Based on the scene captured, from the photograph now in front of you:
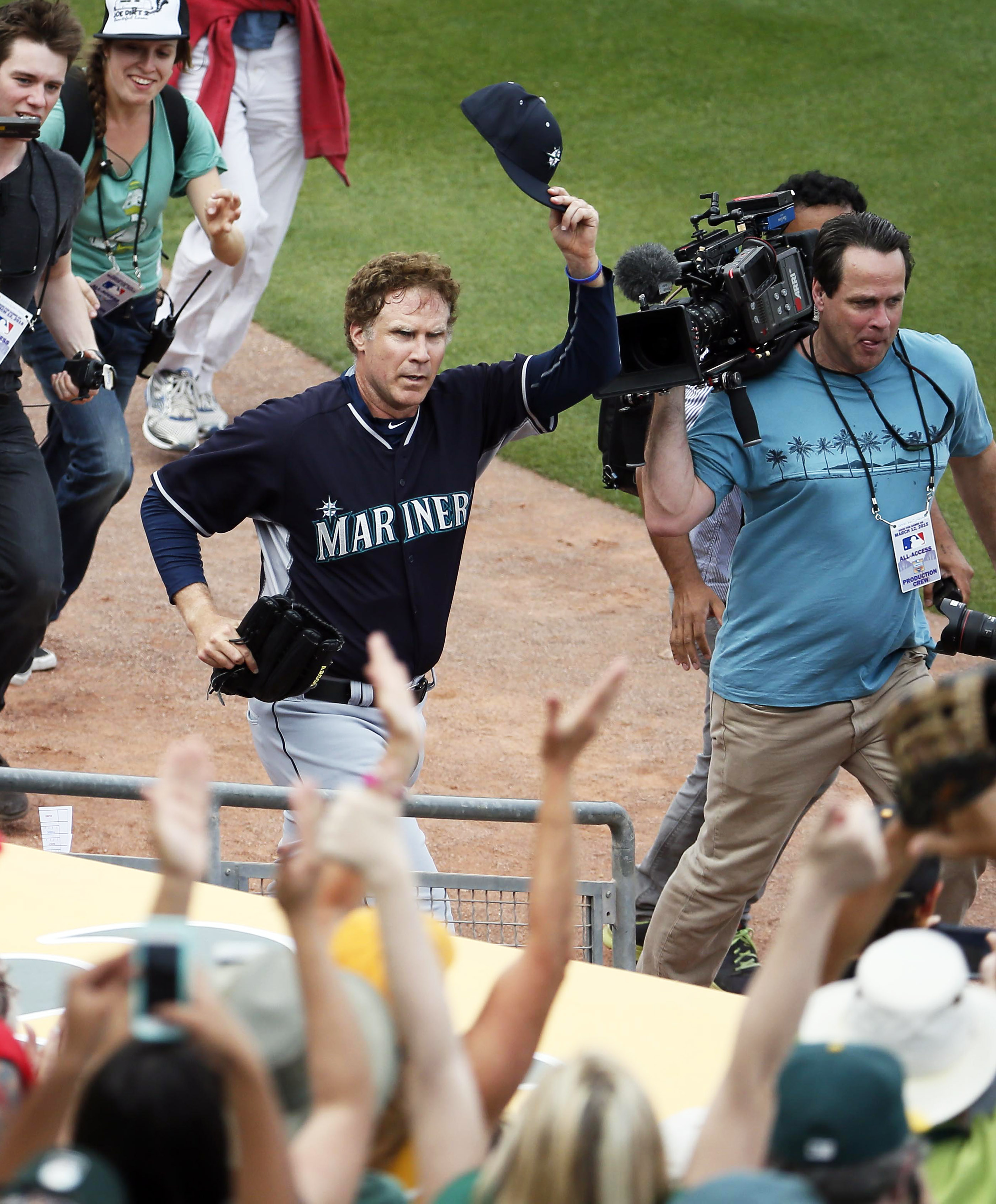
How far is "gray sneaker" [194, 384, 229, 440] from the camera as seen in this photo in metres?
8.53

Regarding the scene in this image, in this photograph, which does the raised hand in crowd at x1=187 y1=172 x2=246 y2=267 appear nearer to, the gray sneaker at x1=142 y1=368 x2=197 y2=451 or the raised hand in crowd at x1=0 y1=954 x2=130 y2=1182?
the gray sneaker at x1=142 y1=368 x2=197 y2=451

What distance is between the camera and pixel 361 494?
4078 millimetres

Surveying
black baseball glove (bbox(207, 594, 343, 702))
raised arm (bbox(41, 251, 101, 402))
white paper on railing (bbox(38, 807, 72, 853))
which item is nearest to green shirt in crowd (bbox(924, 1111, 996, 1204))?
black baseball glove (bbox(207, 594, 343, 702))

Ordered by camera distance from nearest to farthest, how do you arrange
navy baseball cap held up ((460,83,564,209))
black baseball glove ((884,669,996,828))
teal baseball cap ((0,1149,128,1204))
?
teal baseball cap ((0,1149,128,1204))
black baseball glove ((884,669,996,828))
navy baseball cap held up ((460,83,564,209))

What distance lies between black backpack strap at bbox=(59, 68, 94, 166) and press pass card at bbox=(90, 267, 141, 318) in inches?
18.1

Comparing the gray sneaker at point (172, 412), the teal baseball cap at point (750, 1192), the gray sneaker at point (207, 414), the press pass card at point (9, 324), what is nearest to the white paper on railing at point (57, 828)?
the press pass card at point (9, 324)

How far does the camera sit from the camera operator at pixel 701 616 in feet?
14.8

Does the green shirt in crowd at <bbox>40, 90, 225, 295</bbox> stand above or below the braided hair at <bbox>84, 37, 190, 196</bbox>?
below

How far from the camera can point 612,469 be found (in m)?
4.35

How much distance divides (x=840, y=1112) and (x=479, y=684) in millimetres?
4987

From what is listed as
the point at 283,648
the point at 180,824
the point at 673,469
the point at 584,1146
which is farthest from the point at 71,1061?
the point at 673,469

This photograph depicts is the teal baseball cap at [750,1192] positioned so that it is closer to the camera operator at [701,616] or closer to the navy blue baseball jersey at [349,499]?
the navy blue baseball jersey at [349,499]

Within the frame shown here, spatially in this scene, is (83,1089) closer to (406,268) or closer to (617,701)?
(406,268)

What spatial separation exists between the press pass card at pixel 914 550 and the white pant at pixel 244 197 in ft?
16.5
